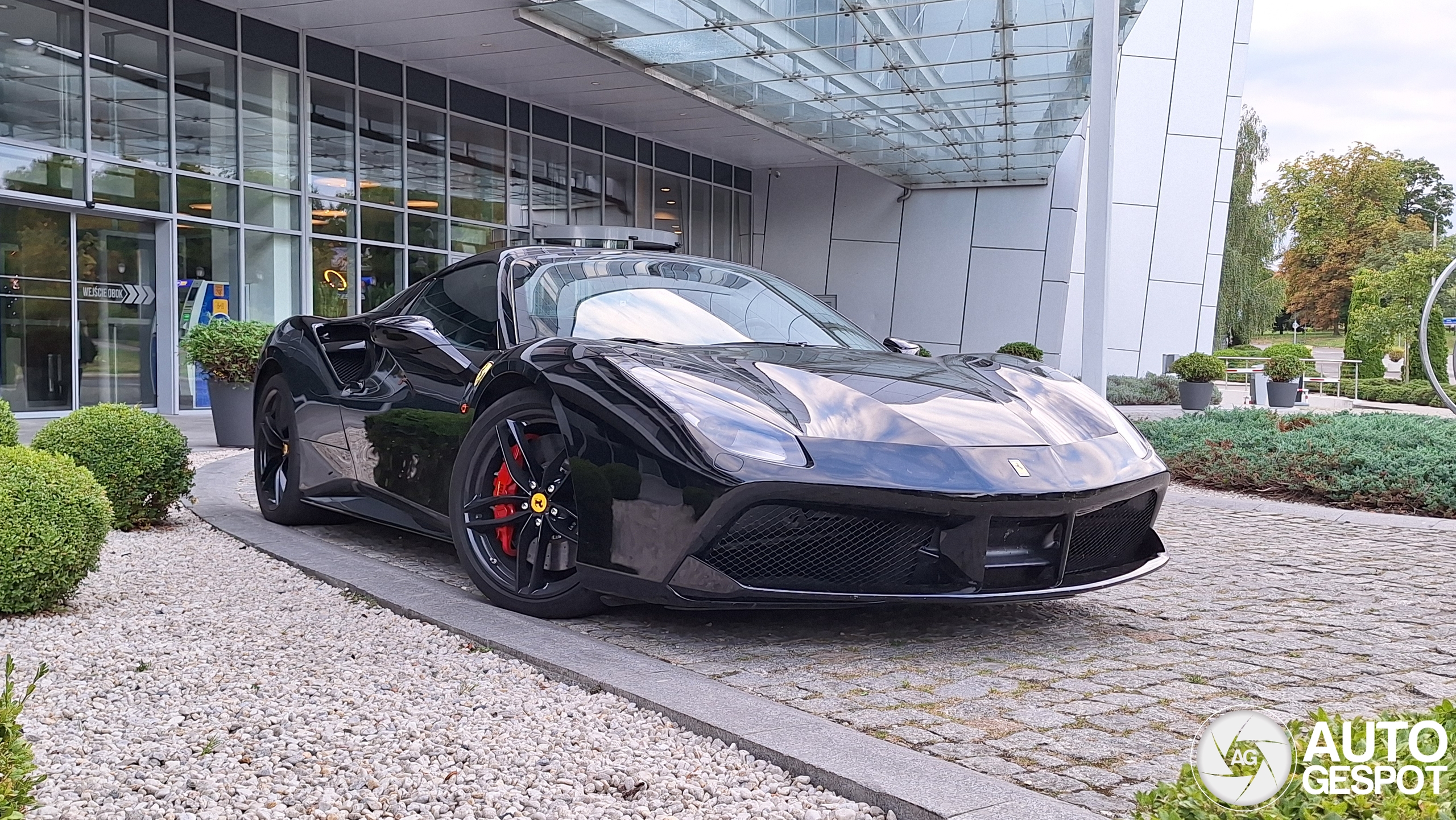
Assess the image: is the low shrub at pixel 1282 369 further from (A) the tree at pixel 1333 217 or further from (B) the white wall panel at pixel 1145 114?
(A) the tree at pixel 1333 217

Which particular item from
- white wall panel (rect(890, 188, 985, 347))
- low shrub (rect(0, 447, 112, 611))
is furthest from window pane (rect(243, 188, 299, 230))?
white wall panel (rect(890, 188, 985, 347))

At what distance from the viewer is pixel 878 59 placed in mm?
15852

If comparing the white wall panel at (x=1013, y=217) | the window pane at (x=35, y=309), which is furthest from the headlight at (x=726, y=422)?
the white wall panel at (x=1013, y=217)

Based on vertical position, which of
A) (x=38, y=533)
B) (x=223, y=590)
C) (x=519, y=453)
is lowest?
(x=223, y=590)

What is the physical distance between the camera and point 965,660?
3.21 m

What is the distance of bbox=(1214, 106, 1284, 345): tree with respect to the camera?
37.6 metres

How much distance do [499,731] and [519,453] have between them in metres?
1.13

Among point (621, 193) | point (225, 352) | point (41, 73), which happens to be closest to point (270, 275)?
point (41, 73)

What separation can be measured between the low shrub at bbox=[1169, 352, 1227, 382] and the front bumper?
671 inches

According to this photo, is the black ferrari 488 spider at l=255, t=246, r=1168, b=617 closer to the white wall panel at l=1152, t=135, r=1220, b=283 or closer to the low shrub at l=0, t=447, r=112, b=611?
the low shrub at l=0, t=447, r=112, b=611

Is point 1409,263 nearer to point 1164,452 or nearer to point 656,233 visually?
point 656,233

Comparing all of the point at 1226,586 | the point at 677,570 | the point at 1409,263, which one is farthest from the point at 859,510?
the point at 1409,263

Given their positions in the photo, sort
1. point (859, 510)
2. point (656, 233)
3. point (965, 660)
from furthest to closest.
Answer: point (656, 233) < point (965, 660) < point (859, 510)

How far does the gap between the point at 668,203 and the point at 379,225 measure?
319 inches
